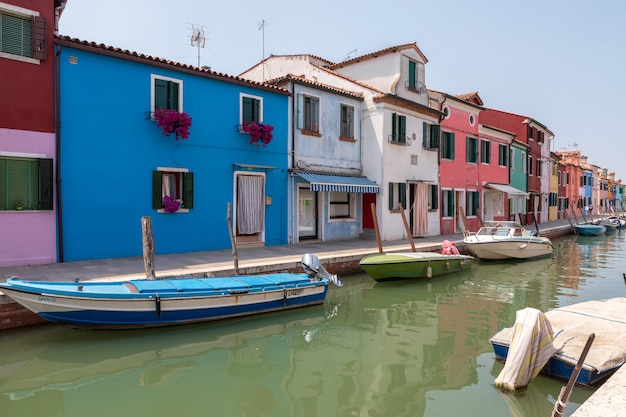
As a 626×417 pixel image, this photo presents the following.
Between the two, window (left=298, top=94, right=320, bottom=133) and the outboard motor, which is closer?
the outboard motor

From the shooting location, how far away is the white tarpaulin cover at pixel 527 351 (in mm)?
5543

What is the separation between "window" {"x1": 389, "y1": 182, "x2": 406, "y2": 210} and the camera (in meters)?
17.9

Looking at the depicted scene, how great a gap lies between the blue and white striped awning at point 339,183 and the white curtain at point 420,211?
317 centimetres

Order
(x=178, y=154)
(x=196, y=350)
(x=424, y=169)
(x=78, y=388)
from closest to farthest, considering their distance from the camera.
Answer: (x=78, y=388)
(x=196, y=350)
(x=178, y=154)
(x=424, y=169)

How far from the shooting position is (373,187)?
55.0ft

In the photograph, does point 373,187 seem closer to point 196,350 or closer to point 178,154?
point 178,154

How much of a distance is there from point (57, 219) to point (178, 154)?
357 centimetres

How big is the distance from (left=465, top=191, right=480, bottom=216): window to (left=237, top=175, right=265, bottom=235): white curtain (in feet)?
43.6

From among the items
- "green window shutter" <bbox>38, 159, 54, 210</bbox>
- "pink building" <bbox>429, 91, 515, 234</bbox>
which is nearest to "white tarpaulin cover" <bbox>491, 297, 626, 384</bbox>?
"green window shutter" <bbox>38, 159, 54, 210</bbox>

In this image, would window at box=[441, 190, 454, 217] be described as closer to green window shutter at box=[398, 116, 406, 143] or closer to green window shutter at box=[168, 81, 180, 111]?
green window shutter at box=[398, 116, 406, 143]

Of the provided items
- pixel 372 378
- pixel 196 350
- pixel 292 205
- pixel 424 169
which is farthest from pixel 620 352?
pixel 424 169

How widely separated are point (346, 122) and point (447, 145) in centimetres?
684

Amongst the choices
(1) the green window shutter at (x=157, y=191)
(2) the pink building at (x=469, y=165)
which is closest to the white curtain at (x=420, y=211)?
(2) the pink building at (x=469, y=165)

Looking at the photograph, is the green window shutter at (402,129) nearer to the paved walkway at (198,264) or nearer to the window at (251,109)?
the paved walkway at (198,264)
